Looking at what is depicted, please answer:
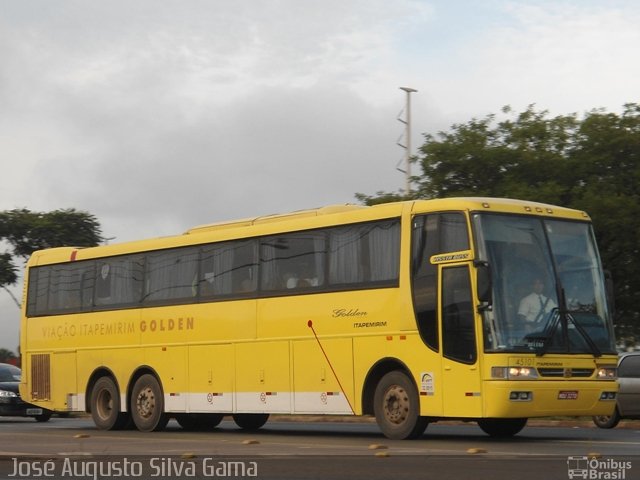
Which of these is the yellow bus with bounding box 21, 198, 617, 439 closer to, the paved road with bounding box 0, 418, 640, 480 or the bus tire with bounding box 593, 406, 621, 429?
the paved road with bounding box 0, 418, 640, 480

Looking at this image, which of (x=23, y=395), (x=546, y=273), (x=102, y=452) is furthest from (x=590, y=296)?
(x=23, y=395)

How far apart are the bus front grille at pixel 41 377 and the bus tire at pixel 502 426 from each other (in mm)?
10511

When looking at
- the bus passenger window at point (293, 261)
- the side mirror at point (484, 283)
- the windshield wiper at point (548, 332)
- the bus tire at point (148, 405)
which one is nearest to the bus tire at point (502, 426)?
the windshield wiper at point (548, 332)

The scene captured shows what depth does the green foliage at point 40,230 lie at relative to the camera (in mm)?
60625

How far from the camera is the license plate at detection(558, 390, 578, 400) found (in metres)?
19.0

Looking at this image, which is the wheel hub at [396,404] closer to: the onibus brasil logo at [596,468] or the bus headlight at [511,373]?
the bus headlight at [511,373]

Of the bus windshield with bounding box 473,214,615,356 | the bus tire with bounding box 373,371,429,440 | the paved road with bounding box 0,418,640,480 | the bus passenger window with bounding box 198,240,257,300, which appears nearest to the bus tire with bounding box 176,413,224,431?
the paved road with bounding box 0,418,640,480

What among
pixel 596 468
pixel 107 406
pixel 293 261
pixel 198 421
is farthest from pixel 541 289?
pixel 107 406

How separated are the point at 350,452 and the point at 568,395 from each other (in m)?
3.92

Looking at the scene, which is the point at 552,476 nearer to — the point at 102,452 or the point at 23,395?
the point at 102,452

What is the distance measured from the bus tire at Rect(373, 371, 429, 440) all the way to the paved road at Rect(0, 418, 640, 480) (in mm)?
271

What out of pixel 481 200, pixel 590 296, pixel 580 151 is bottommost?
pixel 590 296

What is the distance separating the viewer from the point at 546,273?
19.5m

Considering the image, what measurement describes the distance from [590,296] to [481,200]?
2199 mm
